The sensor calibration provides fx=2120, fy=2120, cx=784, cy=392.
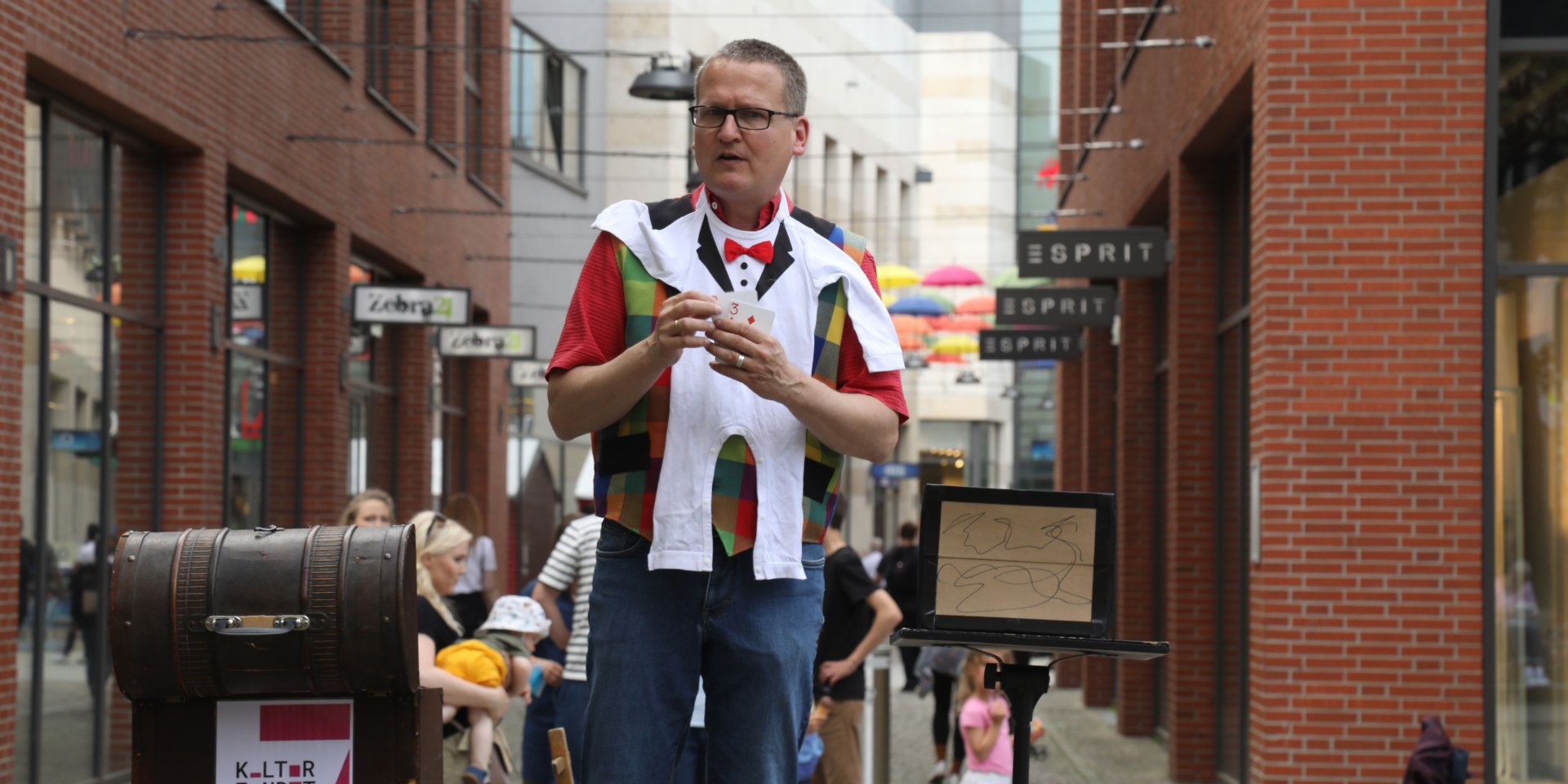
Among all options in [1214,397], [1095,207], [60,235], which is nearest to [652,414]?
[60,235]

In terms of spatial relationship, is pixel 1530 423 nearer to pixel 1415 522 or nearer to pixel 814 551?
pixel 1415 522

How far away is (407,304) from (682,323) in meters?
16.2

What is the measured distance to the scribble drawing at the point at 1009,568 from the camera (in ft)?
14.7

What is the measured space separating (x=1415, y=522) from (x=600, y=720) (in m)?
7.36

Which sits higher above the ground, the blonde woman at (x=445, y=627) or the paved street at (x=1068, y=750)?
the blonde woman at (x=445, y=627)

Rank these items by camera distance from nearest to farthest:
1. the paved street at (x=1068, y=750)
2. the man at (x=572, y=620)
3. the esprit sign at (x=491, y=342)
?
1. the man at (x=572, y=620)
2. the paved street at (x=1068, y=750)
3. the esprit sign at (x=491, y=342)

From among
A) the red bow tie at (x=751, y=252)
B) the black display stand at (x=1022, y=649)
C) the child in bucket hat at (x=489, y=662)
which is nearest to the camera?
the red bow tie at (x=751, y=252)

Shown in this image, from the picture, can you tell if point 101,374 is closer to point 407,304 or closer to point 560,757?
point 407,304

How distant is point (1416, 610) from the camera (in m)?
10.1

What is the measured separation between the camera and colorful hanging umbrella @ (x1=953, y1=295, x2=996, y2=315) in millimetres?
42719

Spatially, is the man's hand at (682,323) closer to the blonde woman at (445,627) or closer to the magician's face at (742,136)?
the magician's face at (742,136)

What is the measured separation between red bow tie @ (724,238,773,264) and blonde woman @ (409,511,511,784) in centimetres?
329

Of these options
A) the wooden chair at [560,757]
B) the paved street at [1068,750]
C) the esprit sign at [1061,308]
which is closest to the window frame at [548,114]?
the paved street at [1068,750]

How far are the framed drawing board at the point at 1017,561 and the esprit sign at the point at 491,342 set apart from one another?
17.7m
